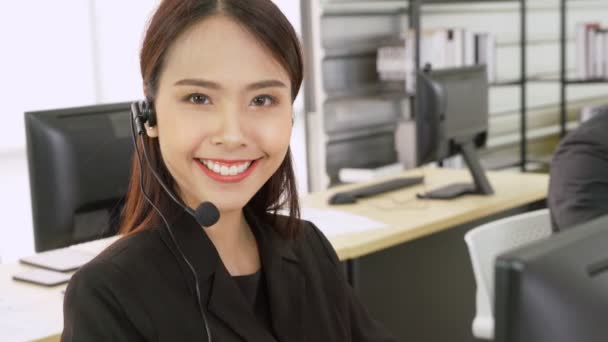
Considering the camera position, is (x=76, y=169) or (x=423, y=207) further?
(x=423, y=207)

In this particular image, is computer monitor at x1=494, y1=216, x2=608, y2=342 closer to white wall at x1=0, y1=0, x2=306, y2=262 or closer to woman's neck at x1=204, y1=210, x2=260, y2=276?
woman's neck at x1=204, y1=210, x2=260, y2=276

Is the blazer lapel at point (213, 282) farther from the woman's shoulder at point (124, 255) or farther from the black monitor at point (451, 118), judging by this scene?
the black monitor at point (451, 118)

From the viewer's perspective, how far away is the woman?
3.75ft

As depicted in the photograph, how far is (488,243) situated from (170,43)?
48.7 inches

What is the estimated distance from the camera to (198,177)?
1.22 m

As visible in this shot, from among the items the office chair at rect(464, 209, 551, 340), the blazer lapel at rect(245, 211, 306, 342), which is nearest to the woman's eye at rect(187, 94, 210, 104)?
the blazer lapel at rect(245, 211, 306, 342)

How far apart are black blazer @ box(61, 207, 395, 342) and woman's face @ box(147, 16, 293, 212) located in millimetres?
103

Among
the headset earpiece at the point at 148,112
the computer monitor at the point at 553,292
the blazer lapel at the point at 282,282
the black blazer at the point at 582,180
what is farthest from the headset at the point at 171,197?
the black blazer at the point at 582,180

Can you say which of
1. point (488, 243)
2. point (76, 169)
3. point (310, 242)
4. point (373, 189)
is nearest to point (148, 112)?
point (310, 242)

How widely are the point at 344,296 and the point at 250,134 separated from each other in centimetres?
41

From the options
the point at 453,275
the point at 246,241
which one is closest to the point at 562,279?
the point at 246,241

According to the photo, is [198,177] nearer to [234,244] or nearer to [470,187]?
[234,244]

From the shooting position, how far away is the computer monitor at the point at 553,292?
0.53m

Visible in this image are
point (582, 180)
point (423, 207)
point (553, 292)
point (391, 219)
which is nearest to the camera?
point (553, 292)
